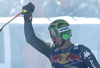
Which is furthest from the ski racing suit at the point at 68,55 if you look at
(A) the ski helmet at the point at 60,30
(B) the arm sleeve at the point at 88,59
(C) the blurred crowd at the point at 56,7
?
(C) the blurred crowd at the point at 56,7

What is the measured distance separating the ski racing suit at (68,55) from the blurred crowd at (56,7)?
2.84m

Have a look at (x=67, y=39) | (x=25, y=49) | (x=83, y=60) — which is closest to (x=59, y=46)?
(x=67, y=39)

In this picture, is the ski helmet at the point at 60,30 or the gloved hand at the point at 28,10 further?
the gloved hand at the point at 28,10

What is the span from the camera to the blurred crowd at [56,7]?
18.8ft

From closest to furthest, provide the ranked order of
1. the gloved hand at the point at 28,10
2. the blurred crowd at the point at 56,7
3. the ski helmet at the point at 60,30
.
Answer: the ski helmet at the point at 60,30 < the gloved hand at the point at 28,10 < the blurred crowd at the point at 56,7

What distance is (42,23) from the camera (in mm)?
4586

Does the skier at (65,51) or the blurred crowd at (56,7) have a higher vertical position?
the blurred crowd at (56,7)

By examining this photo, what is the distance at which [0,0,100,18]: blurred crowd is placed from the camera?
5734mm

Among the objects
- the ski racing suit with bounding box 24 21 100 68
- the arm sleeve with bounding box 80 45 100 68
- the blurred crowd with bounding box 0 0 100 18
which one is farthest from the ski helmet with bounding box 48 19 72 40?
the blurred crowd with bounding box 0 0 100 18

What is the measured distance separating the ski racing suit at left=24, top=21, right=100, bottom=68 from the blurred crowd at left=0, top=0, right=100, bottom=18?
9.32 feet

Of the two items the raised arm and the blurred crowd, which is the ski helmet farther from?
the blurred crowd

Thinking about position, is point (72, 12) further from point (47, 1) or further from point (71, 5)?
point (47, 1)

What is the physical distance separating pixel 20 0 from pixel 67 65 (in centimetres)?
378

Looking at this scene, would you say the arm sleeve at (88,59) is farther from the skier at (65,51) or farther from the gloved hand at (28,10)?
the gloved hand at (28,10)
